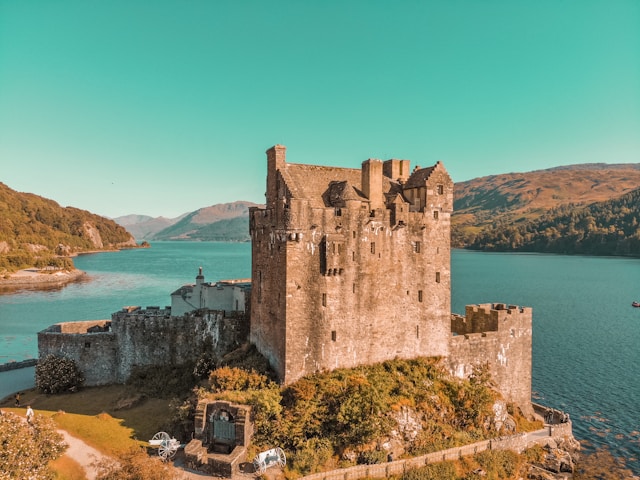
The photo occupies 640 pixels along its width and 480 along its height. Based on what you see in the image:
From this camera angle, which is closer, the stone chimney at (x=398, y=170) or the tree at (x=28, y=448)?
the tree at (x=28, y=448)

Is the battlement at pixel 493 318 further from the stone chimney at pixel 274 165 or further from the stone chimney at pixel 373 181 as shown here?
the stone chimney at pixel 274 165

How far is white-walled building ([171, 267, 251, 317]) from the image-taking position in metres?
39.2

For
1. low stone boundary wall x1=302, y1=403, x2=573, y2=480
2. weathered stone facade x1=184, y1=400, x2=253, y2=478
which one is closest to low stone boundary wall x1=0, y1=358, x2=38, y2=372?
weathered stone facade x1=184, y1=400, x2=253, y2=478

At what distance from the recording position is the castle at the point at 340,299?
29219 mm

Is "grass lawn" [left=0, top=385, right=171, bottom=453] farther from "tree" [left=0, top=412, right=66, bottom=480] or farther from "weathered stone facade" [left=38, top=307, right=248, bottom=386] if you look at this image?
"tree" [left=0, top=412, right=66, bottom=480]

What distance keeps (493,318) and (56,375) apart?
3722 cm

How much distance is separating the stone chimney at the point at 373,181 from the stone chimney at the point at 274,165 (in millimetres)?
6117

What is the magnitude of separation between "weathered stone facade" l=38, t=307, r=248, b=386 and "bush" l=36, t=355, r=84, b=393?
77 cm

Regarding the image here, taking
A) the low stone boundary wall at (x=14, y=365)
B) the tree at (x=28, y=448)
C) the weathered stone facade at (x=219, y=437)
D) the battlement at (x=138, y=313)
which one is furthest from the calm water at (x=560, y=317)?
the tree at (x=28, y=448)

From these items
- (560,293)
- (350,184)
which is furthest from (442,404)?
(560,293)

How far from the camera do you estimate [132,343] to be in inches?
1492

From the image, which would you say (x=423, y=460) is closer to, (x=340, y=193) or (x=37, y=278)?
(x=340, y=193)

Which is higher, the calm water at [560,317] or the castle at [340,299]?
the castle at [340,299]

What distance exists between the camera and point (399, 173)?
36.5 m
